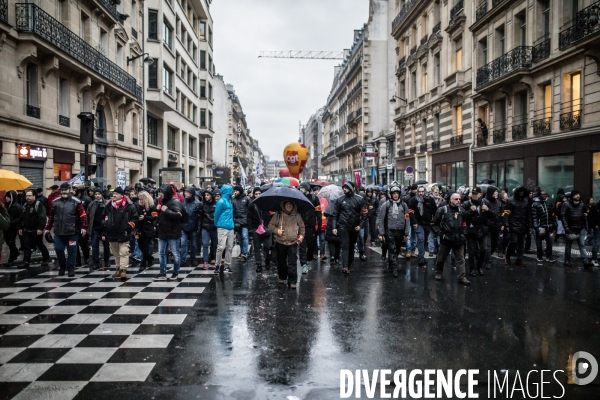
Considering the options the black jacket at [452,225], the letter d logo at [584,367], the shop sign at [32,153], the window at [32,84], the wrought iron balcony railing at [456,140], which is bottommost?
the letter d logo at [584,367]

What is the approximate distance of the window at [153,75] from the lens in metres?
31.4

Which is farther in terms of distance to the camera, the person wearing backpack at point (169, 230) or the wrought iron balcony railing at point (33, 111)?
the wrought iron balcony railing at point (33, 111)

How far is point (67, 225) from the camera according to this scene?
991 centimetres

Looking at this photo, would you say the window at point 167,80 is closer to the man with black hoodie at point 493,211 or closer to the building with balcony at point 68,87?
the building with balcony at point 68,87

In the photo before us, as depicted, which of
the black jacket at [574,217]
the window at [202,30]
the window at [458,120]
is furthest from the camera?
the window at [202,30]

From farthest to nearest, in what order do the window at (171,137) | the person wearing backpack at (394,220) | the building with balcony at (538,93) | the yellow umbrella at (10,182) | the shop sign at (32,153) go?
the window at (171,137) → the building with balcony at (538,93) → the shop sign at (32,153) → the person wearing backpack at (394,220) → the yellow umbrella at (10,182)

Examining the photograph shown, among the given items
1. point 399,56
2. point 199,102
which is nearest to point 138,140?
point 199,102

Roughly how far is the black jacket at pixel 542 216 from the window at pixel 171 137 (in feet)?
98.7

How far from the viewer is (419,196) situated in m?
12.0

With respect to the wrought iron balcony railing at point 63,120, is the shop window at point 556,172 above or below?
below

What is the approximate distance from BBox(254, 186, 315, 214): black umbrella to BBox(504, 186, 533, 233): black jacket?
18.1 feet

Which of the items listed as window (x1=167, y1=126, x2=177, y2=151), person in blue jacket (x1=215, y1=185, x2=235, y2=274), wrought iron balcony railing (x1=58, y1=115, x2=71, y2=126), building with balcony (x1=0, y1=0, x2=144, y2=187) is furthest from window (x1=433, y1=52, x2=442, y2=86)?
person in blue jacket (x1=215, y1=185, x2=235, y2=274)

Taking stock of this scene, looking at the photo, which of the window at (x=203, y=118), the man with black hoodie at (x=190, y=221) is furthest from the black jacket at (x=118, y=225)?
the window at (x=203, y=118)

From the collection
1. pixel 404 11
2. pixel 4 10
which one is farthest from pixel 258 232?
pixel 404 11
